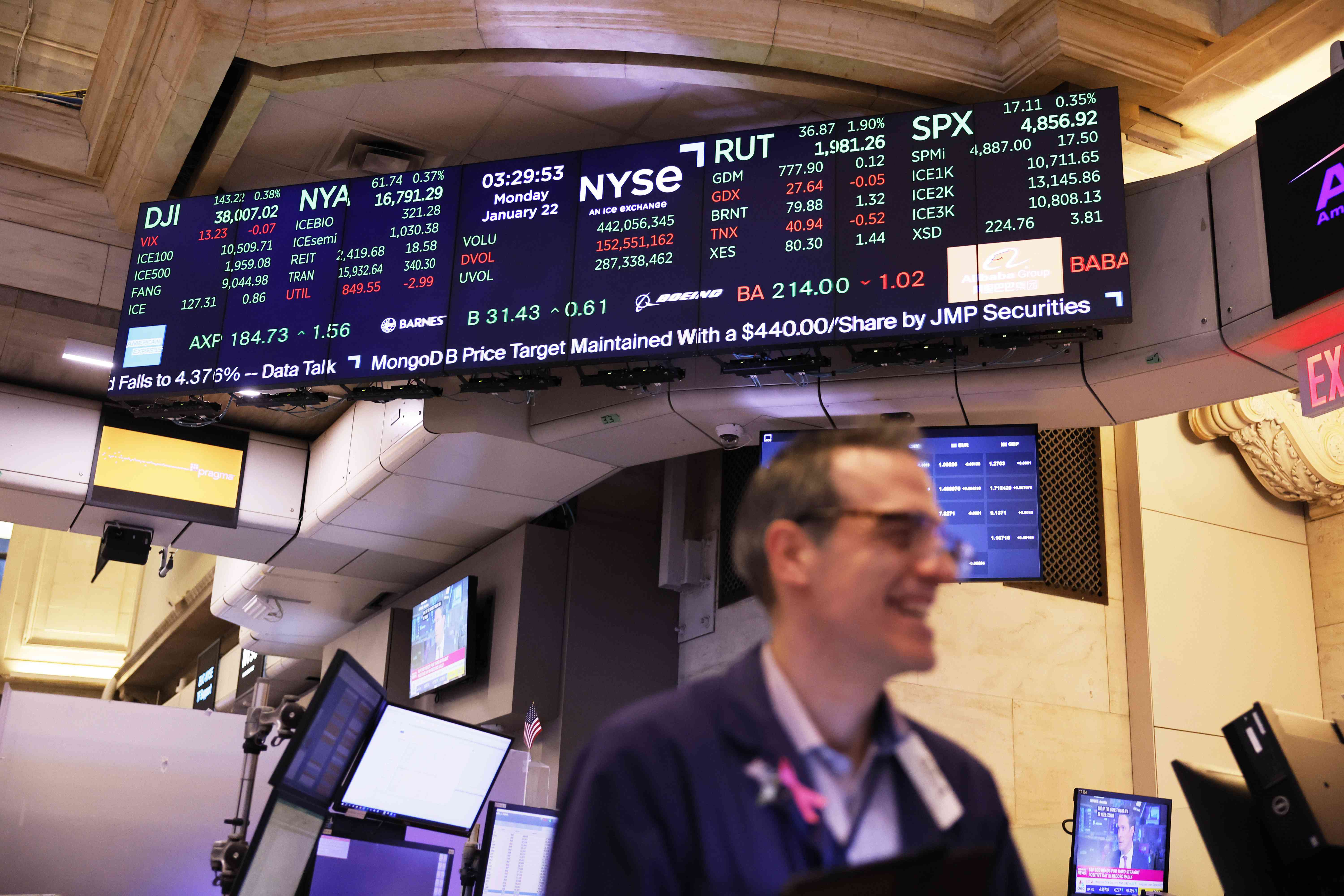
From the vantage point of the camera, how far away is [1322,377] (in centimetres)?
418

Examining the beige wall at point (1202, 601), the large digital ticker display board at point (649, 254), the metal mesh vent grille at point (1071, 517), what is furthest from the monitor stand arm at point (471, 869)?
the beige wall at point (1202, 601)

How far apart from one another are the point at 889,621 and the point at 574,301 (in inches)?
153

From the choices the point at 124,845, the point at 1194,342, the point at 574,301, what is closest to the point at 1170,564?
the point at 1194,342

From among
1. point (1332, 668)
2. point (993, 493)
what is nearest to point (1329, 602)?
point (1332, 668)

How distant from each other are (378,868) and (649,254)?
254cm

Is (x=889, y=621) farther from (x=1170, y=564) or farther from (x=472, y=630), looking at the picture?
(x=472, y=630)

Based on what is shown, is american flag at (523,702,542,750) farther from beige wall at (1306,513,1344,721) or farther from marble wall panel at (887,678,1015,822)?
beige wall at (1306,513,1344,721)

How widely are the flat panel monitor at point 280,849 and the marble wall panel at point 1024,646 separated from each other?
394 centimetres

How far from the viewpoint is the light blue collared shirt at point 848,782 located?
3.31ft

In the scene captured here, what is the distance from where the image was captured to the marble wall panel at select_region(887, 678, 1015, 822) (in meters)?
6.16

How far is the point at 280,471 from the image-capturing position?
8.41m

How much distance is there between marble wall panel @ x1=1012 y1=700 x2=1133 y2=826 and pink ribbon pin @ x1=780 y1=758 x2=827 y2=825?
18.4 feet

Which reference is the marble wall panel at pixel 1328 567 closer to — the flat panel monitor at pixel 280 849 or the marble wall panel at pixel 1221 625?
the marble wall panel at pixel 1221 625

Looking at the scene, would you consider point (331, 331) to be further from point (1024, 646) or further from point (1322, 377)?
point (1024, 646)
